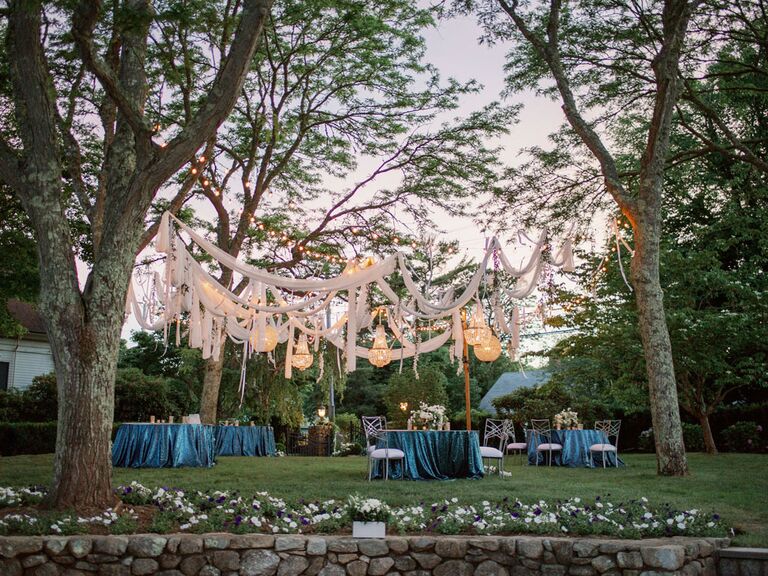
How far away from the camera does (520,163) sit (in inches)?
525

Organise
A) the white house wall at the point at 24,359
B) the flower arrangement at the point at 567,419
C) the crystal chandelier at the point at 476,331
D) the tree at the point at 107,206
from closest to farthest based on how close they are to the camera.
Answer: the tree at the point at 107,206 < the crystal chandelier at the point at 476,331 < the flower arrangement at the point at 567,419 < the white house wall at the point at 24,359

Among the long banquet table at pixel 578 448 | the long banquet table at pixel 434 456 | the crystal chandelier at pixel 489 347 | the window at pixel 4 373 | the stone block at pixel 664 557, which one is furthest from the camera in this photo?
the window at pixel 4 373

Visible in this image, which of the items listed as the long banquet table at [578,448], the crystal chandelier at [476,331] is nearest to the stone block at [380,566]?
the crystal chandelier at [476,331]

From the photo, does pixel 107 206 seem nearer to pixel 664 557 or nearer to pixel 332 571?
pixel 332 571

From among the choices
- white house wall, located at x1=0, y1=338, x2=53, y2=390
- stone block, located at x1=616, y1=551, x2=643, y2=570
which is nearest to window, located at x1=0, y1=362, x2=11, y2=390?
white house wall, located at x1=0, y1=338, x2=53, y2=390

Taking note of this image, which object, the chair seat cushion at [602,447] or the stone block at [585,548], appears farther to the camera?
the chair seat cushion at [602,447]

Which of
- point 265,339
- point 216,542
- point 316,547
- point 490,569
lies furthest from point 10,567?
point 265,339

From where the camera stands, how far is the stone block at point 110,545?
498 centimetres

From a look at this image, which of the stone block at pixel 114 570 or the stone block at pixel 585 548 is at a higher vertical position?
the stone block at pixel 585 548

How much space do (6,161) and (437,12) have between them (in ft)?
27.0

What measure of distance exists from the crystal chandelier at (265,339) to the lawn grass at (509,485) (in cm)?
178

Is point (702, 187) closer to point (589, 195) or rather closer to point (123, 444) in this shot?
point (589, 195)

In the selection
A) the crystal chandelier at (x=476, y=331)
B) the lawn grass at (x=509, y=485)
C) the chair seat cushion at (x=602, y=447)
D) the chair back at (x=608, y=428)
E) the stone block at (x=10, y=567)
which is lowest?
the stone block at (x=10, y=567)

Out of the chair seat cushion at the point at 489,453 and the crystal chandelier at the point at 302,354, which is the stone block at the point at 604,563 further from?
the crystal chandelier at the point at 302,354
